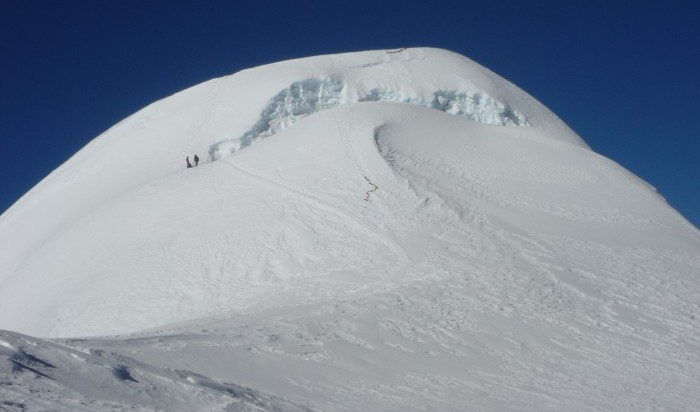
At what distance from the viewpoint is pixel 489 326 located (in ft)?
46.1

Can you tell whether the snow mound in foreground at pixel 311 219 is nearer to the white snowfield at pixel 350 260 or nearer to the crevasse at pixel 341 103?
the white snowfield at pixel 350 260

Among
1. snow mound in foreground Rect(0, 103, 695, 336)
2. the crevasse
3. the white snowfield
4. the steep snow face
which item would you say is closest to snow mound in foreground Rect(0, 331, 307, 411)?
the white snowfield

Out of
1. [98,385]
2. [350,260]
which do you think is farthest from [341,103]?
[98,385]

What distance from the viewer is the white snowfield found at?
388 inches

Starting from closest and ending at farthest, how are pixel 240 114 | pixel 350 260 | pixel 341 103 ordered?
pixel 350 260, pixel 240 114, pixel 341 103

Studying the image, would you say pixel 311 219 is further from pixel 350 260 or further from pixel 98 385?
pixel 98 385

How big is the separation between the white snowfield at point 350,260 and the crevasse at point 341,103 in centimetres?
10

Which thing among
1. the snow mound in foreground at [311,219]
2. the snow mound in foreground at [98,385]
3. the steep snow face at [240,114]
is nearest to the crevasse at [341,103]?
the steep snow face at [240,114]

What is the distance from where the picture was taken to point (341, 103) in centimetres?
3272

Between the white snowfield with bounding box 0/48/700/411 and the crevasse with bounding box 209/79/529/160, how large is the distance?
104mm

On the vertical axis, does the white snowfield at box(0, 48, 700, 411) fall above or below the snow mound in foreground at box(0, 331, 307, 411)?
above

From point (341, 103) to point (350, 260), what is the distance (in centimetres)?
1546

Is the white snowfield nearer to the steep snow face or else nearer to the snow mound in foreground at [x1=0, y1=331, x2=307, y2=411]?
the snow mound in foreground at [x1=0, y1=331, x2=307, y2=411]

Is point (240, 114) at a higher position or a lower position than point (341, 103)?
lower
